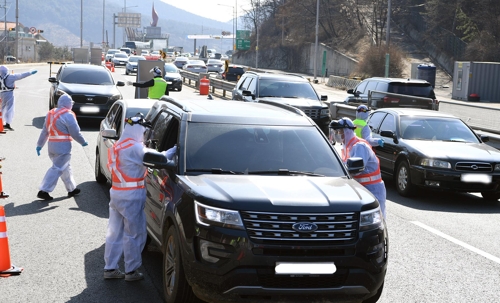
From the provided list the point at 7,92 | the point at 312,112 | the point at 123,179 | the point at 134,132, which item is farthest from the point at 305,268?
the point at 7,92

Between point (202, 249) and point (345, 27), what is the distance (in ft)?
250

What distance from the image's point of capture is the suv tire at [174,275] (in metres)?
6.00

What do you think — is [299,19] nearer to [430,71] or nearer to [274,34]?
[274,34]

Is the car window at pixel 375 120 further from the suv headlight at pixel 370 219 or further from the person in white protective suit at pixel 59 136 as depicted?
the suv headlight at pixel 370 219

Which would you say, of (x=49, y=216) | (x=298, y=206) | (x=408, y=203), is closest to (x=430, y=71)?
(x=408, y=203)

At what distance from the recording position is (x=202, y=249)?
224 inches

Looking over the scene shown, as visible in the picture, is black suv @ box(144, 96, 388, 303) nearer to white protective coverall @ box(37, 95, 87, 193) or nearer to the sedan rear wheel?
white protective coverall @ box(37, 95, 87, 193)

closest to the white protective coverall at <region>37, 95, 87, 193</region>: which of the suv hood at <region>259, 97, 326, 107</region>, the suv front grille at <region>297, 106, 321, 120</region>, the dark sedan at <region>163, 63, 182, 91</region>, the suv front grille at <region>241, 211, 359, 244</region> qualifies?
the suv front grille at <region>241, 211, 359, 244</region>

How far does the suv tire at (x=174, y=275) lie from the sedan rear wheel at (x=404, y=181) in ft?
24.6

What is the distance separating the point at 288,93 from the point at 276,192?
53.2 ft

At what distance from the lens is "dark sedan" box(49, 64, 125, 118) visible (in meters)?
22.3

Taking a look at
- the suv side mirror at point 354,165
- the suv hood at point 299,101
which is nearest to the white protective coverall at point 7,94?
the suv hood at point 299,101

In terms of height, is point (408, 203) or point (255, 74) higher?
point (255, 74)

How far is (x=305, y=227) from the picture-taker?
5.64 metres
